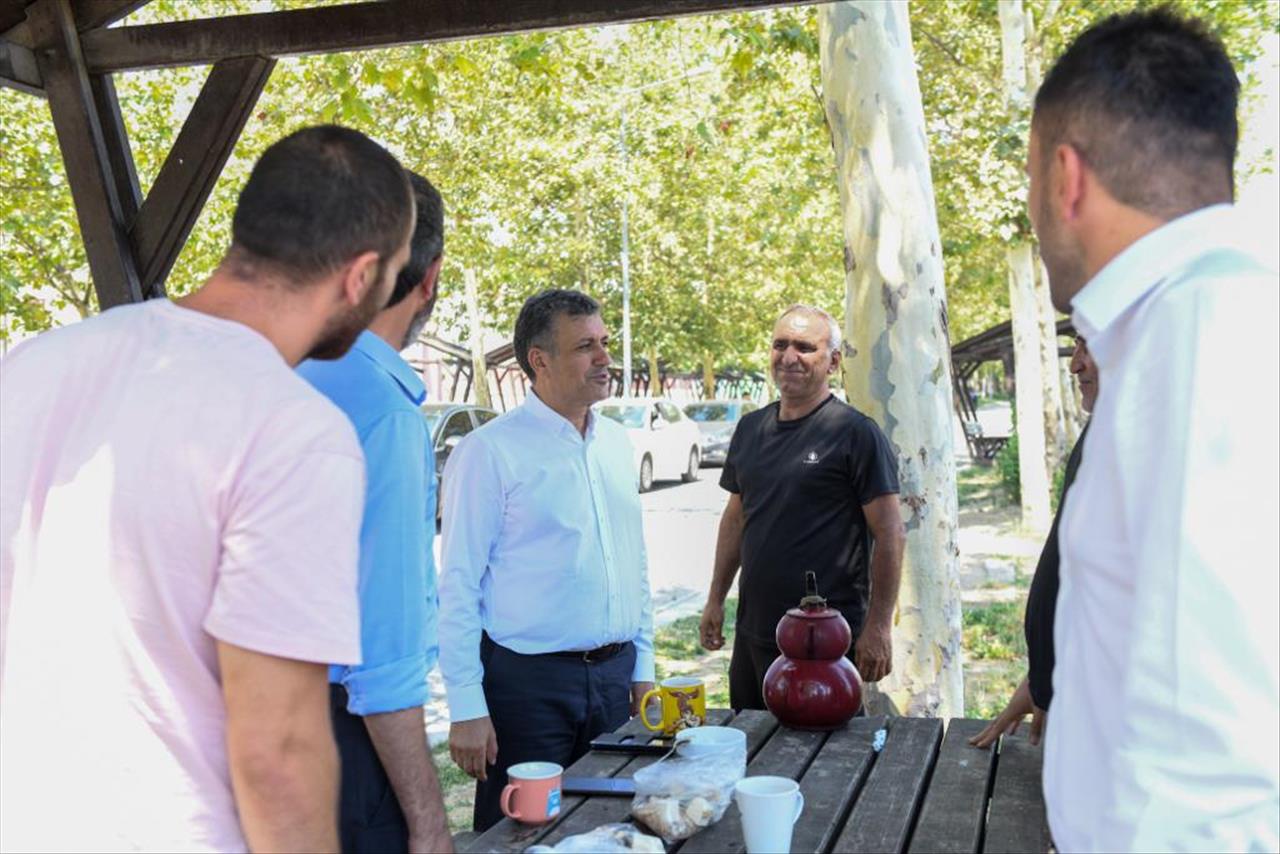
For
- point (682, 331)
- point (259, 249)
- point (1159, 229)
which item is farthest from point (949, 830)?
point (682, 331)

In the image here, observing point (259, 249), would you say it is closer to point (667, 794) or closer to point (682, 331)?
point (667, 794)

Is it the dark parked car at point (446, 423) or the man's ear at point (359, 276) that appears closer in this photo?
the man's ear at point (359, 276)

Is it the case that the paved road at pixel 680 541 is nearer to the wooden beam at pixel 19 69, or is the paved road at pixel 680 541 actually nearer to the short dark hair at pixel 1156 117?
the wooden beam at pixel 19 69

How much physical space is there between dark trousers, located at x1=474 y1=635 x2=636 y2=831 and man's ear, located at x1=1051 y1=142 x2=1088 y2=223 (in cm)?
231

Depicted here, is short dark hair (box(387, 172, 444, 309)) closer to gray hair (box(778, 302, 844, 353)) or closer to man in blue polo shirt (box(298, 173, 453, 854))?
man in blue polo shirt (box(298, 173, 453, 854))

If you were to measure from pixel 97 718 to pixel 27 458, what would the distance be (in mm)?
331

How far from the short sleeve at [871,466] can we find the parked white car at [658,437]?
15618 millimetres

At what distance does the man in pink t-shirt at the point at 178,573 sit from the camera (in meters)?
1.43

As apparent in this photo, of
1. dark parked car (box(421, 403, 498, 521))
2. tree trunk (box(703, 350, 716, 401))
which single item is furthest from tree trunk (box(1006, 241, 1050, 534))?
tree trunk (box(703, 350, 716, 401))

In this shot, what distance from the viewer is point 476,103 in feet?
62.9

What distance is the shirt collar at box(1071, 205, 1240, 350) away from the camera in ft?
4.51

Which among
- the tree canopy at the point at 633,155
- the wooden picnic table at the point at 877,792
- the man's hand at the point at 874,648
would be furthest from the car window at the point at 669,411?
the wooden picnic table at the point at 877,792

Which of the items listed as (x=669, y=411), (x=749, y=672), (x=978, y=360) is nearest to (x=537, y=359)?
(x=749, y=672)

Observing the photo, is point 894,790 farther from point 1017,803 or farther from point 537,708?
point 537,708
